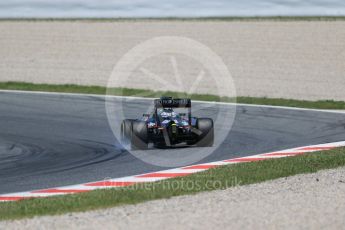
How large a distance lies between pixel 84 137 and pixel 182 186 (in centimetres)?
491

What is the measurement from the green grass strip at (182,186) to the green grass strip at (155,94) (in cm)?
728

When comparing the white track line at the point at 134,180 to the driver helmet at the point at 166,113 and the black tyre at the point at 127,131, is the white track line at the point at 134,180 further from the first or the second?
the black tyre at the point at 127,131

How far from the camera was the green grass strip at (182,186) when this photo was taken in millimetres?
8891

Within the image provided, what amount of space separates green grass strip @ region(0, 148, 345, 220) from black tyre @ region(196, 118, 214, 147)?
5.67ft

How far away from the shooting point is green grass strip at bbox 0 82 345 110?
1958 centimetres

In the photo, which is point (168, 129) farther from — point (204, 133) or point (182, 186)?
point (182, 186)

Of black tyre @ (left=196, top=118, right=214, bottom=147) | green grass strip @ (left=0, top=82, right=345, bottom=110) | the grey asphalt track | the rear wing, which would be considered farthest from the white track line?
green grass strip @ (left=0, top=82, right=345, bottom=110)

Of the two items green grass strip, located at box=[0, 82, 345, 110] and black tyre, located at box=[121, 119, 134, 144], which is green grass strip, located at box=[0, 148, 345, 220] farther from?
green grass strip, located at box=[0, 82, 345, 110]

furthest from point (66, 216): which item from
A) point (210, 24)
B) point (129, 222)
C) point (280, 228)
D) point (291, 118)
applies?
point (210, 24)

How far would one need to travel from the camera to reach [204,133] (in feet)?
43.5

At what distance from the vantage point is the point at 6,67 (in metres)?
26.5

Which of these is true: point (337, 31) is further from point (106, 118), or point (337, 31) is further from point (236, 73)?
point (106, 118)

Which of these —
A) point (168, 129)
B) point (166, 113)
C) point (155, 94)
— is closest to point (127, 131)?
point (166, 113)

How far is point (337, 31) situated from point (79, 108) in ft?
34.8
